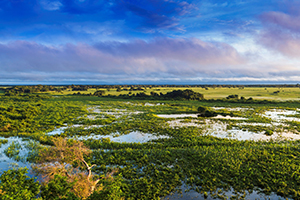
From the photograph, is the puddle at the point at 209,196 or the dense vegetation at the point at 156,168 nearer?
the dense vegetation at the point at 156,168

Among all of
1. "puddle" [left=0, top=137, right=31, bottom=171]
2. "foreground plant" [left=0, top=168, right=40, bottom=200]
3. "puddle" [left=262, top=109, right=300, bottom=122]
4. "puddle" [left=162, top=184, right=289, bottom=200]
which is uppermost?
"foreground plant" [left=0, top=168, right=40, bottom=200]

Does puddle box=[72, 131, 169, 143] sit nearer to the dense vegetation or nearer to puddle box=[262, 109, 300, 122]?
the dense vegetation

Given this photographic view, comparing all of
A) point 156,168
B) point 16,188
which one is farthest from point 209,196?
point 16,188

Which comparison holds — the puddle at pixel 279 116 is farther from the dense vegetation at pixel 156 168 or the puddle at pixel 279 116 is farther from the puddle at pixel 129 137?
the puddle at pixel 129 137

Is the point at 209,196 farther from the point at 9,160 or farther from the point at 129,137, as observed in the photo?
the point at 9,160

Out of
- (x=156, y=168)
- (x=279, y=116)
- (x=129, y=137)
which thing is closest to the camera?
(x=156, y=168)

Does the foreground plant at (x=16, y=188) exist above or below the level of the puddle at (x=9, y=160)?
above

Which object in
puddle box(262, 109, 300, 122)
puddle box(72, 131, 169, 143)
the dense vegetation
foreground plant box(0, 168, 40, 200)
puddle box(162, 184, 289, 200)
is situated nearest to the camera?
foreground plant box(0, 168, 40, 200)

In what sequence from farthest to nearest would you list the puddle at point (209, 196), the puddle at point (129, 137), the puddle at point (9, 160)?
the puddle at point (129, 137)
the puddle at point (9, 160)
the puddle at point (209, 196)

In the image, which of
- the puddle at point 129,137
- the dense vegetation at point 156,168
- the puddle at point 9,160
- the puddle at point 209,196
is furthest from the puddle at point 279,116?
the puddle at point 9,160

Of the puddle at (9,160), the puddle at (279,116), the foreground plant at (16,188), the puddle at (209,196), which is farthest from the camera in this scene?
the puddle at (279,116)

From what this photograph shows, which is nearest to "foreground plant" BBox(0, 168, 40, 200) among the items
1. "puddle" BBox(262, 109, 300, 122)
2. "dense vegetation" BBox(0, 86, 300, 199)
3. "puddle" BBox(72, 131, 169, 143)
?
"dense vegetation" BBox(0, 86, 300, 199)

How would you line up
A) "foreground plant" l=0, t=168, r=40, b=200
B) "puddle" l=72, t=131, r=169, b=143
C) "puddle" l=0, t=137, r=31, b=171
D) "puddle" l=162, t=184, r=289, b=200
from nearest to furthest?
1. "foreground plant" l=0, t=168, r=40, b=200
2. "puddle" l=162, t=184, r=289, b=200
3. "puddle" l=0, t=137, r=31, b=171
4. "puddle" l=72, t=131, r=169, b=143

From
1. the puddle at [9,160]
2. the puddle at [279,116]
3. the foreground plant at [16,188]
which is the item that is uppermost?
the foreground plant at [16,188]
